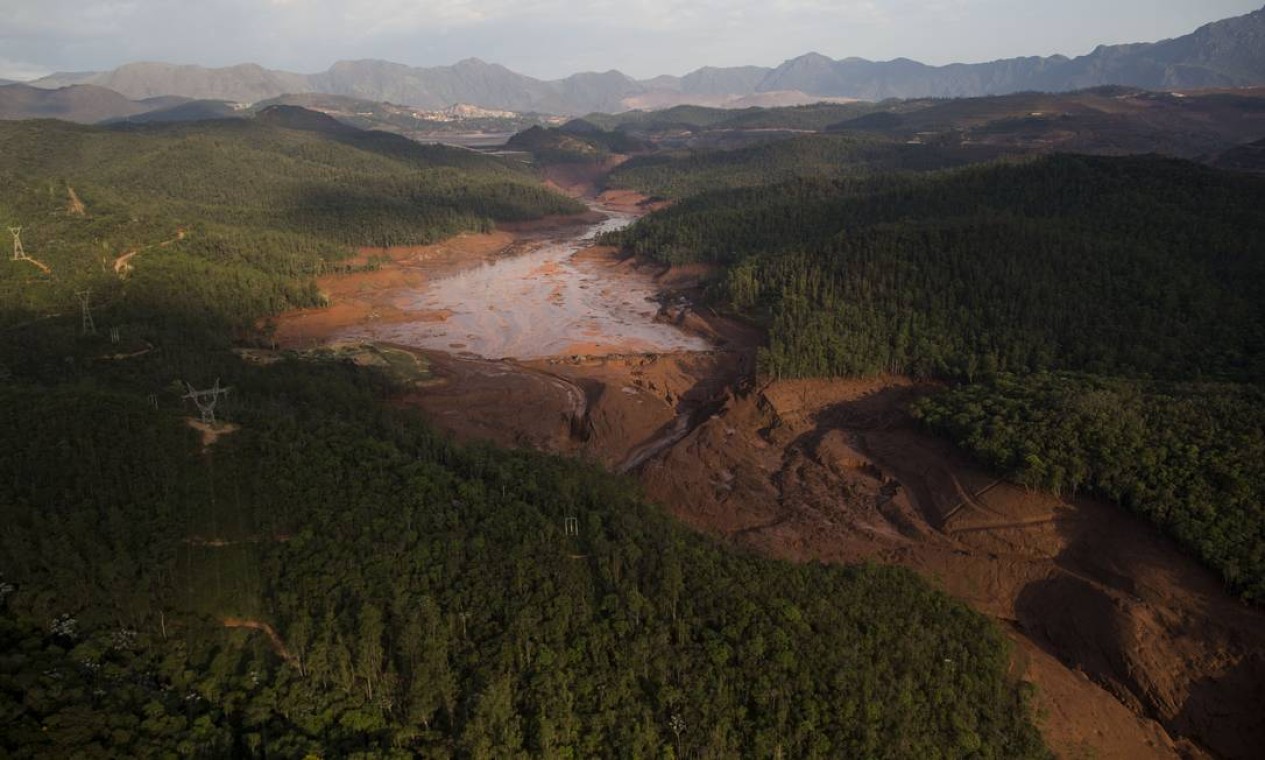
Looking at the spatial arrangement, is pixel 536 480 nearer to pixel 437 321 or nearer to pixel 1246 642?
pixel 1246 642

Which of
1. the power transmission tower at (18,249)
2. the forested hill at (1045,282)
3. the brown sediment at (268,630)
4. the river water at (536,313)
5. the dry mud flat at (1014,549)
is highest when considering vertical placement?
the power transmission tower at (18,249)

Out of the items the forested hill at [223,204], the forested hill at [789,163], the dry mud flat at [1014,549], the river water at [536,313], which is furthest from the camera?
the forested hill at [789,163]

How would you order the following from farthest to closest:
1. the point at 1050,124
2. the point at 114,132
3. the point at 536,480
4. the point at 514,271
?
the point at 1050,124 → the point at 114,132 → the point at 514,271 → the point at 536,480

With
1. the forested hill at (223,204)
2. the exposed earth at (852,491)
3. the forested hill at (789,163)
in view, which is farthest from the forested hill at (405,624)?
the forested hill at (789,163)

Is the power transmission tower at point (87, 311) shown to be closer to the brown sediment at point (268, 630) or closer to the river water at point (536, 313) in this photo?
the river water at point (536, 313)

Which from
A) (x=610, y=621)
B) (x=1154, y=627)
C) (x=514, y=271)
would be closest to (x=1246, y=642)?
(x=1154, y=627)

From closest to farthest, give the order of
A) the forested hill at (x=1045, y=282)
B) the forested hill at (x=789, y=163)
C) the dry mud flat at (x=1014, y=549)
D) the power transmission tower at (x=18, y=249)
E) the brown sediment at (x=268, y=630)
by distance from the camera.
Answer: the brown sediment at (x=268, y=630) → the dry mud flat at (x=1014, y=549) → the forested hill at (x=1045, y=282) → the power transmission tower at (x=18, y=249) → the forested hill at (x=789, y=163)

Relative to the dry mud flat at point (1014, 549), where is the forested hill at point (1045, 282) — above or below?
above
